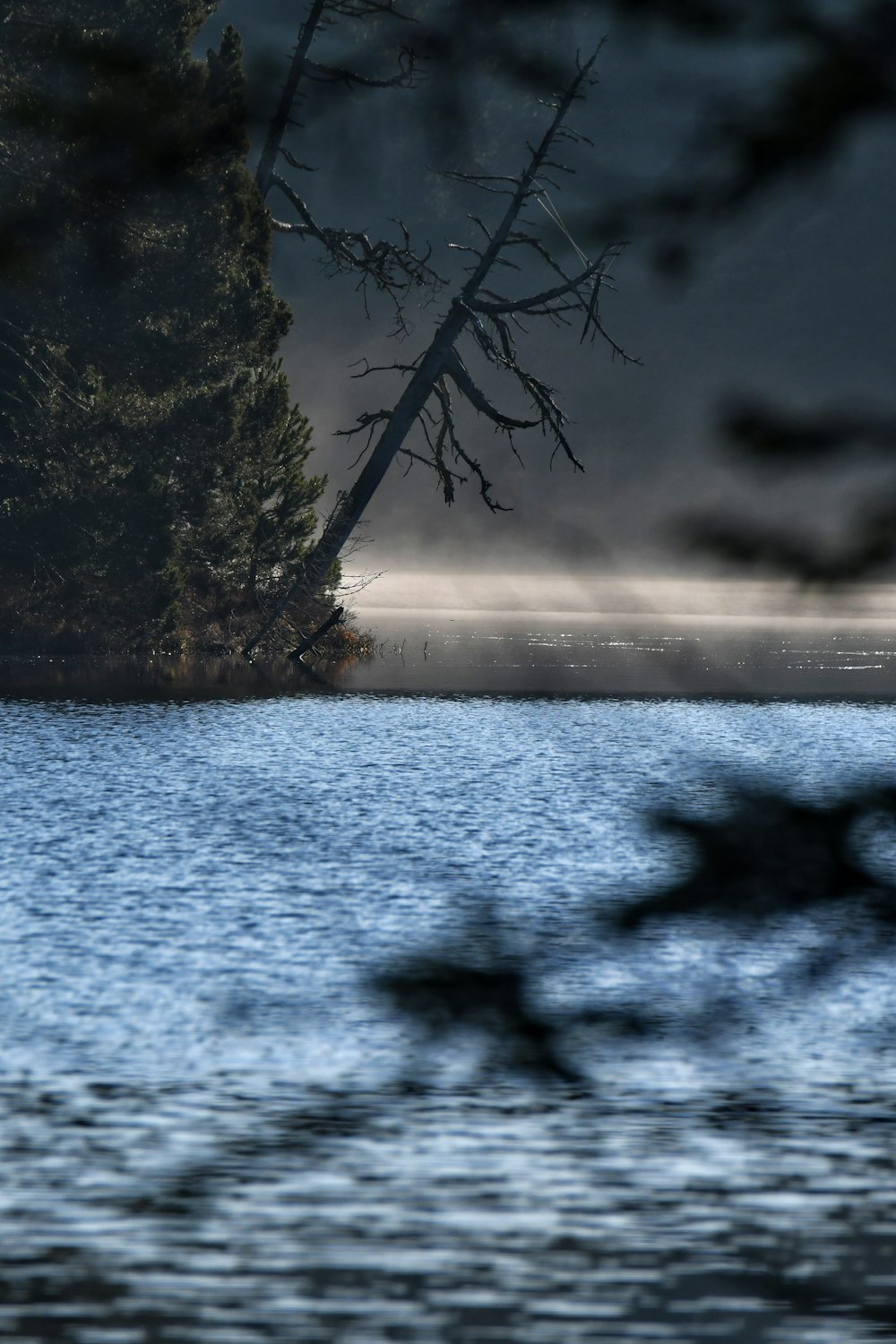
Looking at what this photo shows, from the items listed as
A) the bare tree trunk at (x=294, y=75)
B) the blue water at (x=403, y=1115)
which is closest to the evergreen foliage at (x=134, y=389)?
the bare tree trunk at (x=294, y=75)

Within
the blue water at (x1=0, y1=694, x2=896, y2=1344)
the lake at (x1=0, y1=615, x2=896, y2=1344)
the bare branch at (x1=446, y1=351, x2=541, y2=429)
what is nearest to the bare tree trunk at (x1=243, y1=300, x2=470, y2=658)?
the bare branch at (x1=446, y1=351, x2=541, y2=429)

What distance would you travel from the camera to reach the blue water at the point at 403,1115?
365 centimetres

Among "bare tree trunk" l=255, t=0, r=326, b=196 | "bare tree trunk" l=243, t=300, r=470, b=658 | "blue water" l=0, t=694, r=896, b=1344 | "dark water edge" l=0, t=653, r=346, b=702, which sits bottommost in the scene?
"blue water" l=0, t=694, r=896, b=1344

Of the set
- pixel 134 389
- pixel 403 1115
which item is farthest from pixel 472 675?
pixel 403 1115

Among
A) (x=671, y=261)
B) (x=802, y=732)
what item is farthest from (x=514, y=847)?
(x=802, y=732)

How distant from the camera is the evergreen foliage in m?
29.1

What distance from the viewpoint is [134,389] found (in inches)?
1272

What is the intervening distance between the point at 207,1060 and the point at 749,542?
149 inches

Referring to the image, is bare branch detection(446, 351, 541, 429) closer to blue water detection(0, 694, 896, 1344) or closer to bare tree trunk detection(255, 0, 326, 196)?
bare tree trunk detection(255, 0, 326, 196)

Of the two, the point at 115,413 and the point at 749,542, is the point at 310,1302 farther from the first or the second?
the point at 115,413

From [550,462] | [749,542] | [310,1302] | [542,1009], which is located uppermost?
[550,462]

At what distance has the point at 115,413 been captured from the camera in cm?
3152

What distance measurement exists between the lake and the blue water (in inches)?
0.6

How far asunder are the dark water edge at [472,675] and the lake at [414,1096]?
8.02 metres
